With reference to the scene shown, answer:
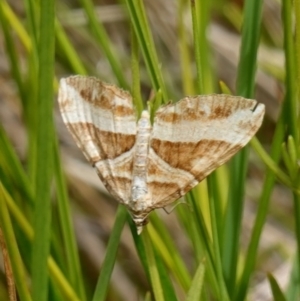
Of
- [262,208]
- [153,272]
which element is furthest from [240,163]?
[153,272]

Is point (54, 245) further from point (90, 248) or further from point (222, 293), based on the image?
point (90, 248)

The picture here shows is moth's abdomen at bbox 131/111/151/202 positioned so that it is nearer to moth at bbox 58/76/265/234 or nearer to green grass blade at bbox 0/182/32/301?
moth at bbox 58/76/265/234

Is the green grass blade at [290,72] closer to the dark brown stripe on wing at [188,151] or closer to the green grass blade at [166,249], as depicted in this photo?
the dark brown stripe on wing at [188,151]

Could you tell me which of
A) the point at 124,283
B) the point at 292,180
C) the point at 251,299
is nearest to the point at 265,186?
the point at 292,180

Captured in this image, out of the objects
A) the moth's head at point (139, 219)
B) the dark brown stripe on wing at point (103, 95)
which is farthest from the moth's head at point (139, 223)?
the dark brown stripe on wing at point (103, 95)

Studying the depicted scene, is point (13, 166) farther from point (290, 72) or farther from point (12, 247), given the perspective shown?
point (290, 72)

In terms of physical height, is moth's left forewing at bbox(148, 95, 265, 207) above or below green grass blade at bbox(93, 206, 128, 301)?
above

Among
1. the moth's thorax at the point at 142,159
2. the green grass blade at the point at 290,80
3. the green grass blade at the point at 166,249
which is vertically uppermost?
the green grass blade at the point at 290,80

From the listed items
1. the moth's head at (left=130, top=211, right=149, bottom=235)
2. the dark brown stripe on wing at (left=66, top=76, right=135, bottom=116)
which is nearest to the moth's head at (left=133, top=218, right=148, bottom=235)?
the moth's head at (left=130, top=211, right=149, bottom=235)
